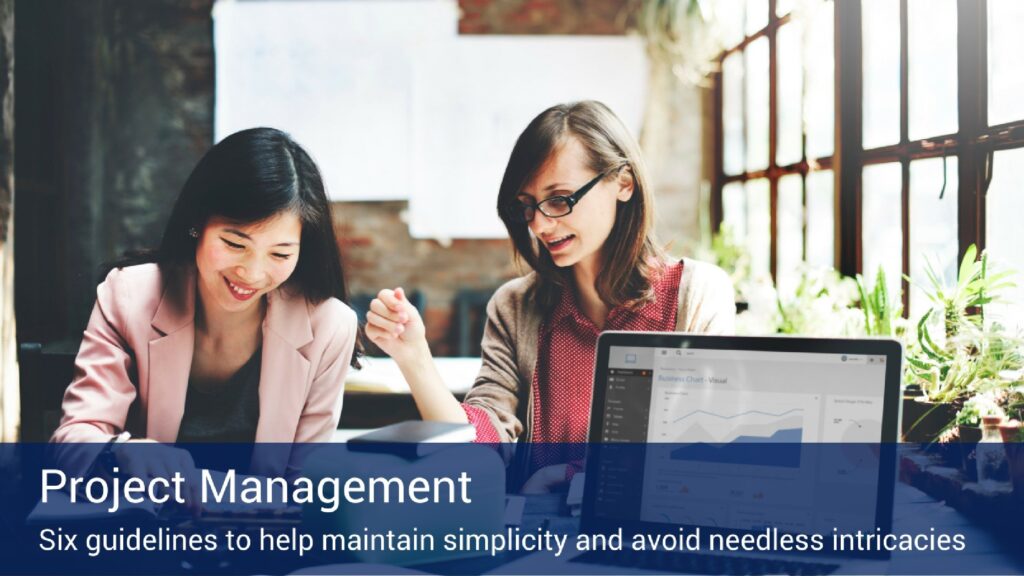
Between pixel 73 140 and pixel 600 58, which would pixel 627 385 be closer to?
pixel 73 140

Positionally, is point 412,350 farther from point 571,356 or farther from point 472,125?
point 472,125

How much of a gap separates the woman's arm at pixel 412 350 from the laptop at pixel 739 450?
455 millimetres

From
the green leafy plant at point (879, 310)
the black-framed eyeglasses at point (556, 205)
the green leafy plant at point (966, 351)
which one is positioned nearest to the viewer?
the green leafy plant at point (966, 351)

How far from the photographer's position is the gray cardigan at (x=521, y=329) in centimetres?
179

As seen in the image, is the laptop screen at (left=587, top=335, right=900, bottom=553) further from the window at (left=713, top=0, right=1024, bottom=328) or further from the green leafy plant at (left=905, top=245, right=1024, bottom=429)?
the window at (left=713, top=0, right=1024, bottom=328)

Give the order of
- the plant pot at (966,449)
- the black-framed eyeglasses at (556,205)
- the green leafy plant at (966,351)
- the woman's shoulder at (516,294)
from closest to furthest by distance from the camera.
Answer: the plant pot at (966,449) < the green leafy plant at (966,351) < the black-framed eyeglasses at (556,205) < the woman's shoulder at (516,294)

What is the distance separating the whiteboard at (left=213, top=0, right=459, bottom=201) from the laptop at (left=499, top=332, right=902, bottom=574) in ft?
13.5

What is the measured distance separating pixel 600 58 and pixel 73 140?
9.19 ft

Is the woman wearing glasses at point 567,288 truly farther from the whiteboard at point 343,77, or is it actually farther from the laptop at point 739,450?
the whiteboard at point 343,77

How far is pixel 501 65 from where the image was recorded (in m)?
5.21

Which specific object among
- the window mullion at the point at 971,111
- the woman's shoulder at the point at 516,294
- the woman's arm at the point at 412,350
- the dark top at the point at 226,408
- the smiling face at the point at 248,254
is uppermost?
the window mullion at the point at 971,111

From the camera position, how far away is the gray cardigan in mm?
1795

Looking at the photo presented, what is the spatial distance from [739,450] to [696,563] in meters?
0.15

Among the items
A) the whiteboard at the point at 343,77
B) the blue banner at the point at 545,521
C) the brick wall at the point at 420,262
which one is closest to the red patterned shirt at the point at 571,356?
the blue banner at the point at 545,521
